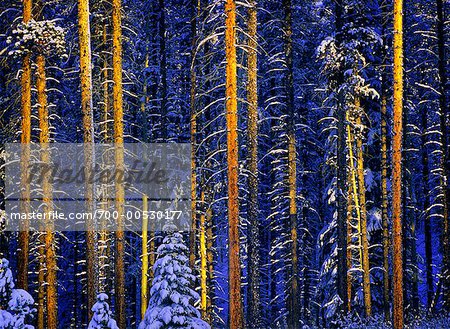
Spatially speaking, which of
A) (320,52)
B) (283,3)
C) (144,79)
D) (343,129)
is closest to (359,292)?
(343,129)

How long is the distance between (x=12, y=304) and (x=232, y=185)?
6.31 meters

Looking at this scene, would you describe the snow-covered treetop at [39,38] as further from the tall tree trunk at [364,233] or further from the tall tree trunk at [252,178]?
the tall tree trunk at [364,233]

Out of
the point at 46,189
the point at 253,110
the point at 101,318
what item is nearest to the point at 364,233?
the point at 253,110

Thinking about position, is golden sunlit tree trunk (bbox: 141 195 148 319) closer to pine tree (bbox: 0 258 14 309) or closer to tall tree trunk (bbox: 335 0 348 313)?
tall tree trunk (bbox: 335 0 348 313)

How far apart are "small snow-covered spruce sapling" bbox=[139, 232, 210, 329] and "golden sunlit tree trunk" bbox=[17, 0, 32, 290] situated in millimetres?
6444

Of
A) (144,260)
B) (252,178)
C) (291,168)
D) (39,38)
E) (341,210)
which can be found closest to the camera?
(39,38)

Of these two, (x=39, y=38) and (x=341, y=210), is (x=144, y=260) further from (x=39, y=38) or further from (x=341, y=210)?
(x=39, y=38)

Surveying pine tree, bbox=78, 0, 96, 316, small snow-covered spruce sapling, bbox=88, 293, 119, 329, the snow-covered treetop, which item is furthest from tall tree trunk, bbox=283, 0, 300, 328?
small snow-covered spruce sapling, bbox=88, 293, 119, 329

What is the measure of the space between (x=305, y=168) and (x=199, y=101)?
9.75 metres

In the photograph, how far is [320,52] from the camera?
2034cm

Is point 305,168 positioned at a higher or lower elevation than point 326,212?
higher

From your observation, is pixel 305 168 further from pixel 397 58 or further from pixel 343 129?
pixel 397 58

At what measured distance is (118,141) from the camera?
18672 mm

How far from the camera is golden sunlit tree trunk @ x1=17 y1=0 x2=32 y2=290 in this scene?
1850 cm
